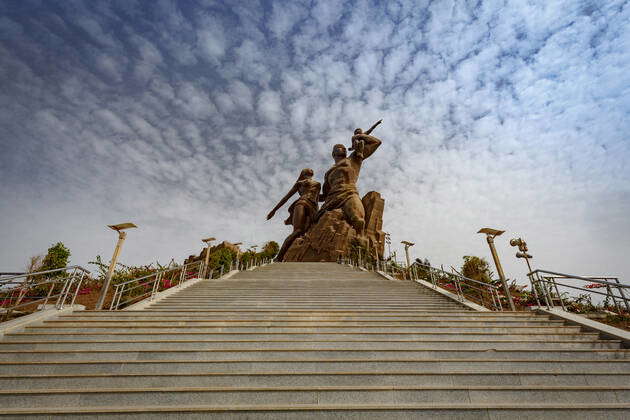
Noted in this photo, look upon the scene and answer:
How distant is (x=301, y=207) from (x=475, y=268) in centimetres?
1609

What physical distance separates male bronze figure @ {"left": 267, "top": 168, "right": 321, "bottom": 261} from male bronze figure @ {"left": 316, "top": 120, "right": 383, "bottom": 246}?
3.73 feet

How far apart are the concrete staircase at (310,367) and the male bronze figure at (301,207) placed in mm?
21022

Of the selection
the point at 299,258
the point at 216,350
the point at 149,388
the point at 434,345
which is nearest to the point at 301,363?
the point at 216,350

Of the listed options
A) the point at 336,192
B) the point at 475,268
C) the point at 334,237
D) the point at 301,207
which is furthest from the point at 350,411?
the point at 301,207

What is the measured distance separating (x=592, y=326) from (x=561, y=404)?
2479mm

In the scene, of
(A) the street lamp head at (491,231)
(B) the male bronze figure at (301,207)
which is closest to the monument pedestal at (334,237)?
(B) the male bronze figure at (301,207)

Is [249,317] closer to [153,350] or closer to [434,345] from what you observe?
[153,350]

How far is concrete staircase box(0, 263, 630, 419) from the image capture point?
2.77 m

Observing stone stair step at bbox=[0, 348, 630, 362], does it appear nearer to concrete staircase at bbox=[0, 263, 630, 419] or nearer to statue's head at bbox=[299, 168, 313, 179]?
concrete staircase at bbox=[0, 263, 630, 419]

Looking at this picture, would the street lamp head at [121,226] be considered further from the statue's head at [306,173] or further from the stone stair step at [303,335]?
the statue's head at [306,173]

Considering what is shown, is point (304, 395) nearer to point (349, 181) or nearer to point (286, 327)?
point (286, 327)

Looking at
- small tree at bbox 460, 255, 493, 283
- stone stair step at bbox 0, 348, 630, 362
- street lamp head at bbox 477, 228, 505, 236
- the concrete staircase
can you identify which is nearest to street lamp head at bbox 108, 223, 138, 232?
the concrete staircase

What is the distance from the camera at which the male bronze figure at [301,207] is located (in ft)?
85.7

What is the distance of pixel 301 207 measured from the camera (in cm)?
2681
